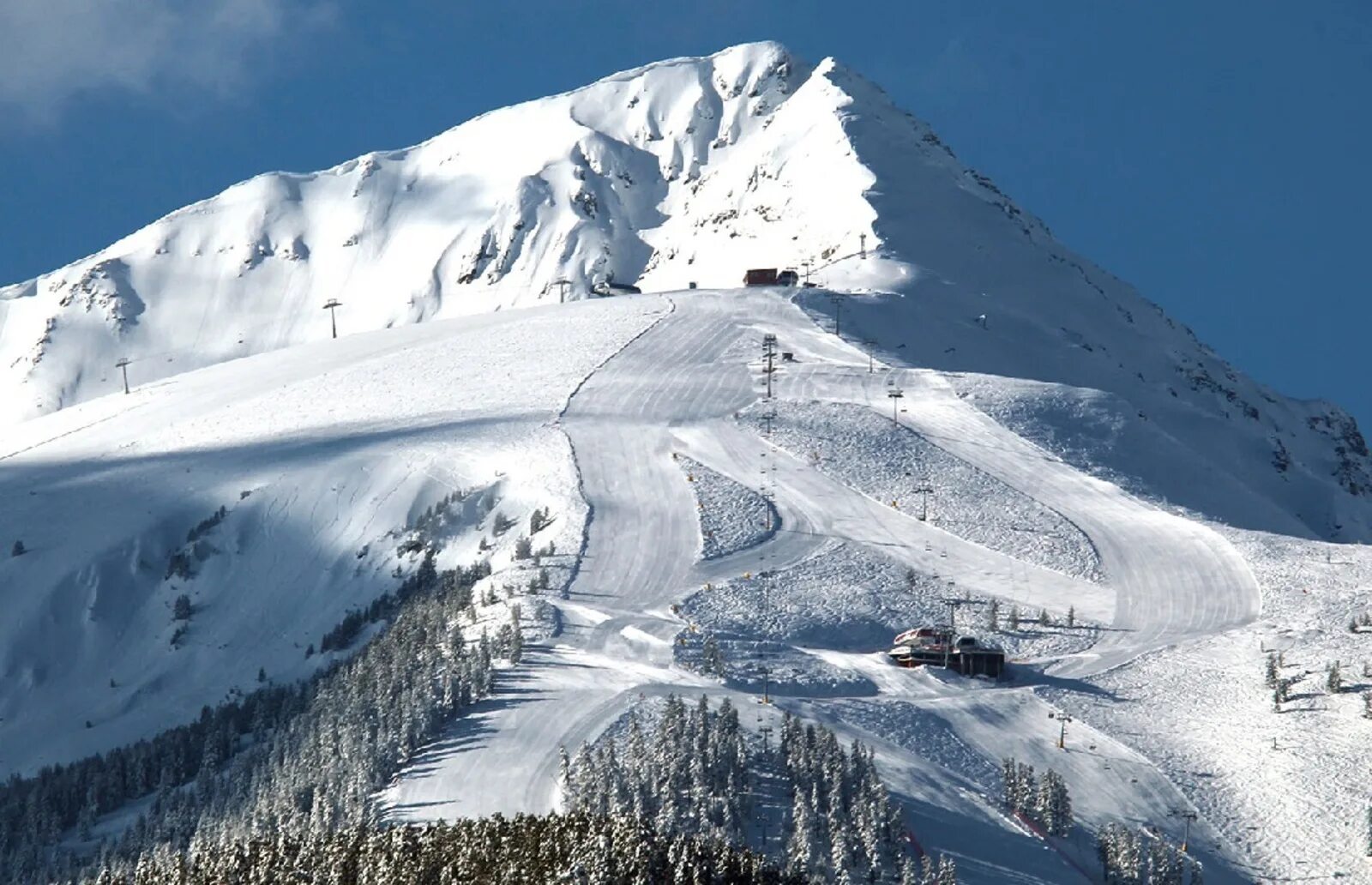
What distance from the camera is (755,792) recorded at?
71.6 metres

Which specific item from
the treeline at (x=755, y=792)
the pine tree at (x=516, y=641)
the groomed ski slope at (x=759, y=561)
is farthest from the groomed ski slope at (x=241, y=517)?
the treeline at (x=755, y=792)

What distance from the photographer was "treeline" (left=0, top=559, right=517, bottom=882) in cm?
7719

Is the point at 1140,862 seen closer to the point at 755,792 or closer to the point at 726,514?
the point at 755,792

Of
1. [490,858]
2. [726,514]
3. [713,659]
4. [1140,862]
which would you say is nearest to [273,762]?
[713,659]

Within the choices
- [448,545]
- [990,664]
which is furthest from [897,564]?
[448,545]

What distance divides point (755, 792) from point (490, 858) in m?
13.1

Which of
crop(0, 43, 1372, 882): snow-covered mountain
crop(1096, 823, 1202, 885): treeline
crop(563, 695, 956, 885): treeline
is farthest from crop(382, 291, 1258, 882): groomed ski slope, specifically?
crop(563, 695, 956, 885): treeline

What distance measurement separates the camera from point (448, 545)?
110 m

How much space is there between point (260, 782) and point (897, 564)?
3726 centimetres

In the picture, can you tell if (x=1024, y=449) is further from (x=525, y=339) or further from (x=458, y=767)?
(x=458, y=767)

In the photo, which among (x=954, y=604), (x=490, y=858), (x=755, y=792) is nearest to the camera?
(x=490, y=858)

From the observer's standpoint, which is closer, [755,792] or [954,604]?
[755,792]

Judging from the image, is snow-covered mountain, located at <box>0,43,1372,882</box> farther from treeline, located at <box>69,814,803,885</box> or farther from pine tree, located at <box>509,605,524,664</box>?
treeline, located at <box>69,814,803,885</box>

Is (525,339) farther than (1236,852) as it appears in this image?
Yes
